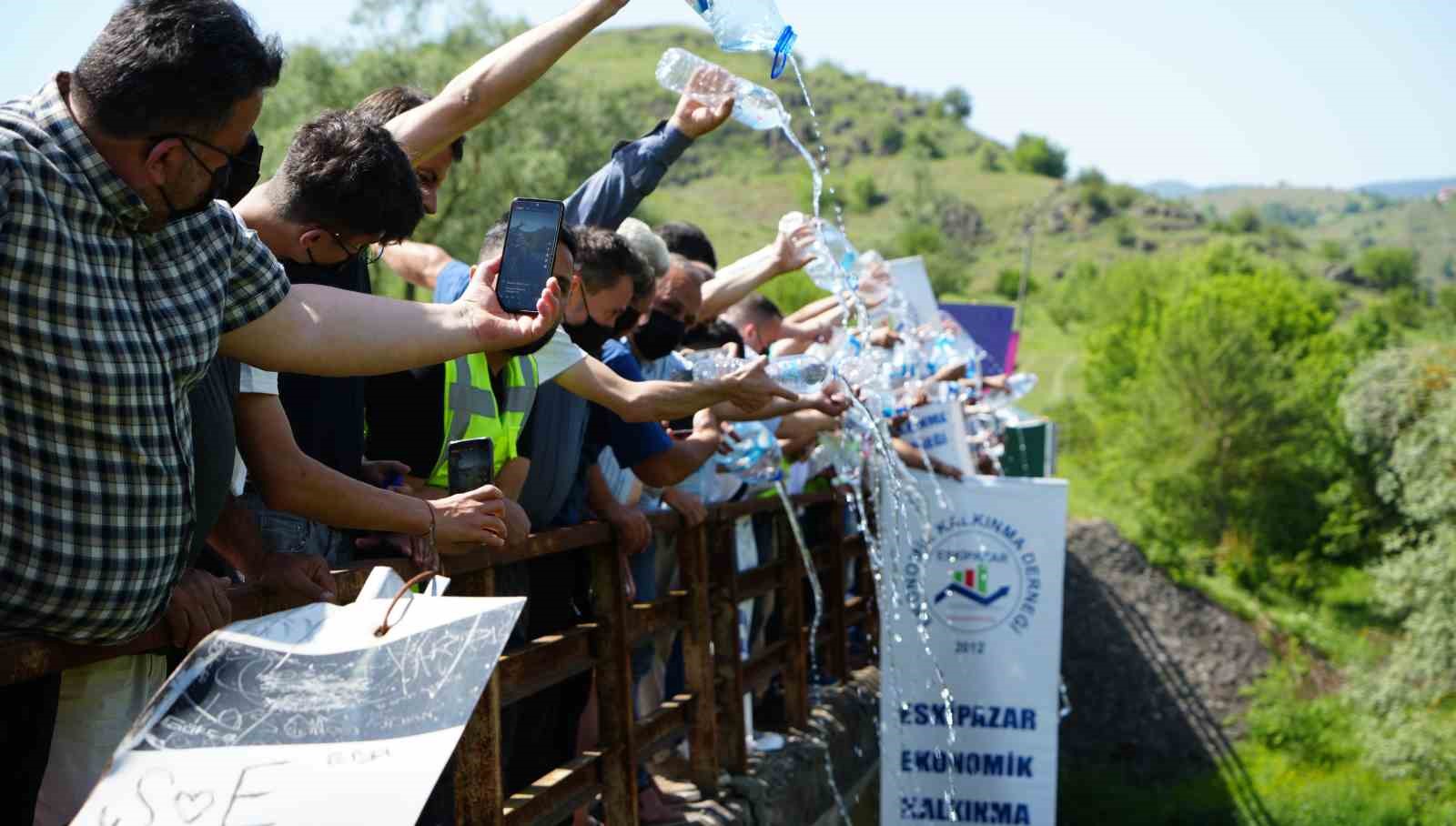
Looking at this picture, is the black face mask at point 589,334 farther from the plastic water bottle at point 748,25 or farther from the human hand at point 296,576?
the human hand at point 296,576

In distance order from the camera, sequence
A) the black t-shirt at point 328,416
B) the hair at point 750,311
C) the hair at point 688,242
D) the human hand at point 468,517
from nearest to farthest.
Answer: the human hand at point 468,517 → the black t-shirt at point 328,416 → the hair at point 688,242 → the hair at point 750,311

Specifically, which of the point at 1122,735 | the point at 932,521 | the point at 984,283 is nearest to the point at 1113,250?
the point at 984,283

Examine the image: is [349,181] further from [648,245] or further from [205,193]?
[648,245]

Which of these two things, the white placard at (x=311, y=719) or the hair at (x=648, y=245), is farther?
the hair at (x=648, y=245)

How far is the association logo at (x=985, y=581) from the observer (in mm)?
8312

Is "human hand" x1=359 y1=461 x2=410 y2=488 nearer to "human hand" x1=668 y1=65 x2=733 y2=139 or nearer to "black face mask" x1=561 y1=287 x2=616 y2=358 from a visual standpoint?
"black face mask" x1=561 y1=287 x2=616 y2=358

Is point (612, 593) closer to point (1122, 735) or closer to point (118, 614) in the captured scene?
point (118, 614)

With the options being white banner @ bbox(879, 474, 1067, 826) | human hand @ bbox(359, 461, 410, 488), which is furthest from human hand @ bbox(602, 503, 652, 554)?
white banner @ bbox(879, 474, 1067, 826)

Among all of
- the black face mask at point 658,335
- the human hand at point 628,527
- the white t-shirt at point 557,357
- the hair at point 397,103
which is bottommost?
the human hand at point 628,527

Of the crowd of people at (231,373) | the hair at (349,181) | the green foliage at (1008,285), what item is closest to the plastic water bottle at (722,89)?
the crowd of people at (231,373)

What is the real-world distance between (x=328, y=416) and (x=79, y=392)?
137 cm

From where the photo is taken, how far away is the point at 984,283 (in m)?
106

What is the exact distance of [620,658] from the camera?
5.18 m

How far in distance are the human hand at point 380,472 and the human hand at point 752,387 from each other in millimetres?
1475
